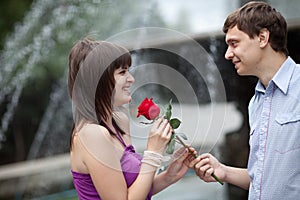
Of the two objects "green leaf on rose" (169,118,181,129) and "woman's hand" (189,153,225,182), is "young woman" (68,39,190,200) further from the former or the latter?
"woman's hand" (189,153,225,182)

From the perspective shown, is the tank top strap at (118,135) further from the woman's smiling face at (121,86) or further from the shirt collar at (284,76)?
the shirt collar at (284,76)

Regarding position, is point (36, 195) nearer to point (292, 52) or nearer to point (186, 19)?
point (186, 19)

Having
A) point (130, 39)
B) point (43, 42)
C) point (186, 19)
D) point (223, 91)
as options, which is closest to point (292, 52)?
point (223, 91)

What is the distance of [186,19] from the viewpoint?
211 inches

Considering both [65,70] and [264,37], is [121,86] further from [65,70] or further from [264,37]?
[65,70]

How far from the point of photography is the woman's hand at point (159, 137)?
1.81 m

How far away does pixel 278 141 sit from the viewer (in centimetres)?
180

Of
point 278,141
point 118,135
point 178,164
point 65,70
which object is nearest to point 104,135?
point 118,135

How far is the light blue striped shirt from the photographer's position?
5.81 feet

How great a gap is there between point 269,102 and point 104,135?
1.84ft

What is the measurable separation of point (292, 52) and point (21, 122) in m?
3.62

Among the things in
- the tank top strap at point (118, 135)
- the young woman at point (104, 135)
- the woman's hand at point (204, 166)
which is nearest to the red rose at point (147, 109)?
the young woman at point (104, 135)

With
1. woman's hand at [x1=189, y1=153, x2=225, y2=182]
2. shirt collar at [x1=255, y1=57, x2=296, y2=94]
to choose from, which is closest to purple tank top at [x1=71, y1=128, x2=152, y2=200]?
woman's hand at [x1=189, y1=153, x2=225, y2=182]

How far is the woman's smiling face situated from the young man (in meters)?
0.35
